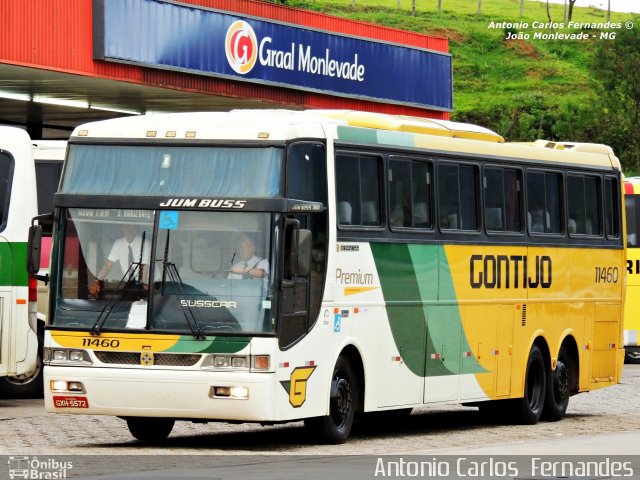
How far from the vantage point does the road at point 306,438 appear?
15.2 meters

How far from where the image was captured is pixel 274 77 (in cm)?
3347

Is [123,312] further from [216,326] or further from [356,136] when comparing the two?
[356,136]

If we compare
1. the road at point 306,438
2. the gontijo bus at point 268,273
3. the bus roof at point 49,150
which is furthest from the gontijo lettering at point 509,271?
the bus roof at point 49,150

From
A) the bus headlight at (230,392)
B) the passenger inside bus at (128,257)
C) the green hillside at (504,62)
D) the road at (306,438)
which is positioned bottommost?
the road at (306,438)

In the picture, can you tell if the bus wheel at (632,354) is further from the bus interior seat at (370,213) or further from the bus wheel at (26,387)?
the bus interior seat at (370,213)

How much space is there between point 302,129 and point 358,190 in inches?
45.9

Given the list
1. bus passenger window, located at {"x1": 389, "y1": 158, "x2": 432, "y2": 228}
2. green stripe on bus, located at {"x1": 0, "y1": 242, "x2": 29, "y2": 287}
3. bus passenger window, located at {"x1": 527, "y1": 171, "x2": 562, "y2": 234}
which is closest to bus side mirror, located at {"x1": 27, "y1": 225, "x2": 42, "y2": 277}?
bus passenger window, located at {"x1": 389, "y1": 158, "x2": 432, "y2": 228}

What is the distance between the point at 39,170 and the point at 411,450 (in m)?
9.06

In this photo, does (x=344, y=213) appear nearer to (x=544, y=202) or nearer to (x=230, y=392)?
Answer: (x=230, y=392)

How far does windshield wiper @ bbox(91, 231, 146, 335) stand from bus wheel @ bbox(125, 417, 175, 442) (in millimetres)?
1448

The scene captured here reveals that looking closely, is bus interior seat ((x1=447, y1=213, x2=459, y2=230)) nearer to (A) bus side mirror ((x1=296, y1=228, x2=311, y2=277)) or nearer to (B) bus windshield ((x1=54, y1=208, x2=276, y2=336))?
(A) bus side mirror ((x1=296, y1=228, x2=311, y2=277))

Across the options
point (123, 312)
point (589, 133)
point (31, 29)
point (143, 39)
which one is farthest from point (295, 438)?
point (589, 133)

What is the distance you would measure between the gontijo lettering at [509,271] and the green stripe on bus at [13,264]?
→ 17.9 feet

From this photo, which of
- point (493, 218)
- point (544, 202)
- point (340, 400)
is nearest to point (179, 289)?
point (340, 400)
